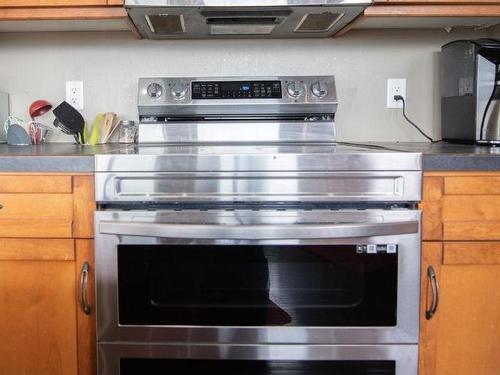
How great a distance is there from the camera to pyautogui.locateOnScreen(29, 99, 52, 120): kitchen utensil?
72.2 inches

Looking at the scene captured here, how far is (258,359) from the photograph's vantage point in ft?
4.32

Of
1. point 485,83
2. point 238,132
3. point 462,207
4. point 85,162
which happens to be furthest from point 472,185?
point 85,162

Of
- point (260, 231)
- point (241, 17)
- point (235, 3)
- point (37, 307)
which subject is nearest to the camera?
point (260, 231)

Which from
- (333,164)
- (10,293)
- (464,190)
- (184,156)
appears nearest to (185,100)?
(184,156)

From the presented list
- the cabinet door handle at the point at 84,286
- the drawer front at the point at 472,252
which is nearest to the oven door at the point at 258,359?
the cabinet door handle at the point at 84,286

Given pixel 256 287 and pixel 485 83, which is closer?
pixel 256 287

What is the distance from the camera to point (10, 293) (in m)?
1.35

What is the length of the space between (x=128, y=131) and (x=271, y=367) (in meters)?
0.93

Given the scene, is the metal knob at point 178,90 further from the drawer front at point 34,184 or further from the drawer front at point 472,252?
the drawer front at point 472,252

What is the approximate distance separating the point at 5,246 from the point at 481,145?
1330 mm

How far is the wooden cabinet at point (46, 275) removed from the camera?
4.34 feet

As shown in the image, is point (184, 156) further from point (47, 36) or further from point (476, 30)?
point (476, 30)

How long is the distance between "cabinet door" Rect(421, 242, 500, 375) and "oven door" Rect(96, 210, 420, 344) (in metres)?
0.08

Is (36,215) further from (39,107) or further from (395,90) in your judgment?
(395,90)
